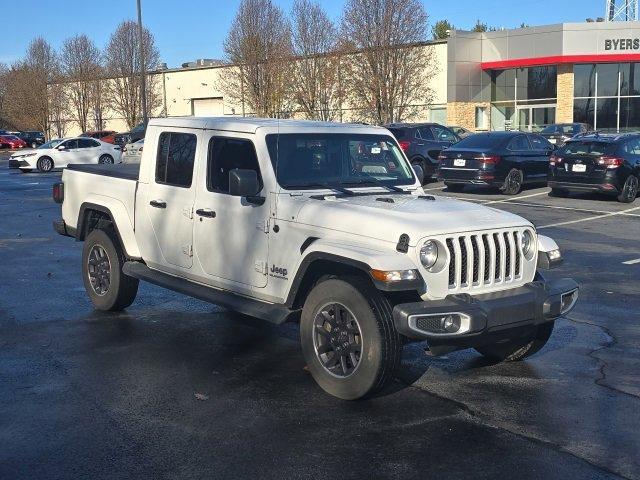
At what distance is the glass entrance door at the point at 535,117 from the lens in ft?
147

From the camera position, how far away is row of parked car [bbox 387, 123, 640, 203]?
18297 mm

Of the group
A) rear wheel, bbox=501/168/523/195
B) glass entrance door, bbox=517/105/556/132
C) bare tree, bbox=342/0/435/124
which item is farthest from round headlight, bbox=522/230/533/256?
glass entrance door, bbox=517/105/556/132

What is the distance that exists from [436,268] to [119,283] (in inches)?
152

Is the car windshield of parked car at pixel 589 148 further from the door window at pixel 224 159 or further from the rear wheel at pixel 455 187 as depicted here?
the door window at pixel 224 159

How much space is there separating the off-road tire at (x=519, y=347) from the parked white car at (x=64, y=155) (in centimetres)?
2993

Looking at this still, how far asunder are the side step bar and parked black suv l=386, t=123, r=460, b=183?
1646 centimetres

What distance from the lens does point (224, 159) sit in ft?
22.4

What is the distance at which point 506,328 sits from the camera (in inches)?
212

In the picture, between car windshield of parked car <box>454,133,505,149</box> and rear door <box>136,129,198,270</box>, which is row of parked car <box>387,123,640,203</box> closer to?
car windshield of parked car <box>454,133,505,149</box>

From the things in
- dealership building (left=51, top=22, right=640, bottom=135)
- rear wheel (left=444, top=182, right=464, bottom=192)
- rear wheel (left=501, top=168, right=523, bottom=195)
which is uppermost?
dealership building (left=51, top=22, right=640, bottom=135)

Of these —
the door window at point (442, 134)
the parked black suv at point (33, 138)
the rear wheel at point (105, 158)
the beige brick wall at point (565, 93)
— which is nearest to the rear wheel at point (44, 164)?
the rear wheel at point (105, 158)

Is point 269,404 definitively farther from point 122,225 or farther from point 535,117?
point 535,117

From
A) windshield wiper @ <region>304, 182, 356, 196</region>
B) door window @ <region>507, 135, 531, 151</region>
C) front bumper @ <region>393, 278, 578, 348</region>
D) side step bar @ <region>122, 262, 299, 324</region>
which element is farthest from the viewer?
door window @ <region>507, 135, 531, 151</region>

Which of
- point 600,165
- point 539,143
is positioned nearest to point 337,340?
point 600,165
